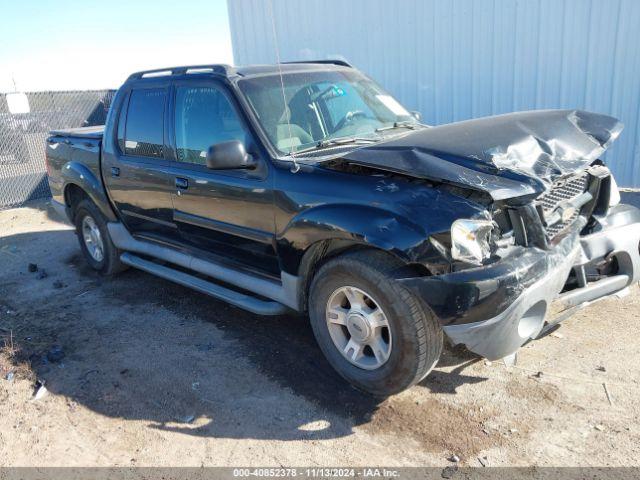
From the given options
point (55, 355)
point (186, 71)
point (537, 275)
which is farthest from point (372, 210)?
point (55, 355)

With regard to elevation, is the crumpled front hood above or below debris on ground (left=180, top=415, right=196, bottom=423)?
above

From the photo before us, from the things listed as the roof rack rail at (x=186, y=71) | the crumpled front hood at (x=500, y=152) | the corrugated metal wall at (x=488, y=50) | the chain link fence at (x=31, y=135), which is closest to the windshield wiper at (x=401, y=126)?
the crumpled front hood at (x=500, y=152)

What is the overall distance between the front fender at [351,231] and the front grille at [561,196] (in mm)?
836

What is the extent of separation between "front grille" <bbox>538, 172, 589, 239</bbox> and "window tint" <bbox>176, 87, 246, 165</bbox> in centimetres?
205

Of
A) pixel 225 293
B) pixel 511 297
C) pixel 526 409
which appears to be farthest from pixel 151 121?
pixel 526 409

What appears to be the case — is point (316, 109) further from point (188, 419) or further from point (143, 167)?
point (188, 419)

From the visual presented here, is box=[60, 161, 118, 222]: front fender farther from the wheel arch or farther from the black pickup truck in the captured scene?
the wheel arch

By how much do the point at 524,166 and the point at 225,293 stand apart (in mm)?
2341

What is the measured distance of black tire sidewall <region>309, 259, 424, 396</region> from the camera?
2.96 m

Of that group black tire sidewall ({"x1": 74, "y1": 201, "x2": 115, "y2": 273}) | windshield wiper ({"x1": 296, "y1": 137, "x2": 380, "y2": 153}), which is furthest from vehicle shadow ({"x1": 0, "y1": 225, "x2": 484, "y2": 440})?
windshield wiper ({"x1": 296, "y1": 137, "x2": 380, "y2": 153})

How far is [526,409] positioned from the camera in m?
3.13

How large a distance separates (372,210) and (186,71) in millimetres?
2342

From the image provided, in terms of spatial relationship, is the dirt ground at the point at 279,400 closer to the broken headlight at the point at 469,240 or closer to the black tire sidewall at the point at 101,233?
the broken headlight at the point at 469,240

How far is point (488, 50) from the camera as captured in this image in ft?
27.6
